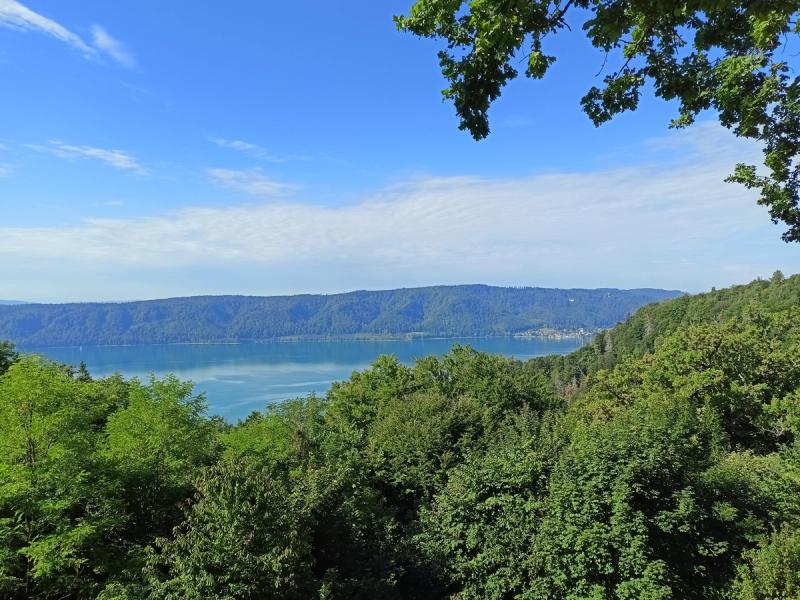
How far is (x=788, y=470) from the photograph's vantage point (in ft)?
38.9

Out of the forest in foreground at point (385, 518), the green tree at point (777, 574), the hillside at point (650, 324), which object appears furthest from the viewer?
the hillside at point (650, 324)

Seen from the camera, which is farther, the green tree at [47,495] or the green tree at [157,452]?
the green tree at [157,452]

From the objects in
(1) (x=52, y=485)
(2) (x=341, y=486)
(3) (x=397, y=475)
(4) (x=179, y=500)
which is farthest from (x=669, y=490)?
(1) (x=52, y=485)

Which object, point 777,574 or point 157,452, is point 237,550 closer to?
point 777,574

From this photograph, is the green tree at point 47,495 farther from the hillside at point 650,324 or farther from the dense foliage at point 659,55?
the hillside at point 650,324

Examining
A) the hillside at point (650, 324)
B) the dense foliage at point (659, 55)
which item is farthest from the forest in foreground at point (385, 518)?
the hillside at point (650, 324)

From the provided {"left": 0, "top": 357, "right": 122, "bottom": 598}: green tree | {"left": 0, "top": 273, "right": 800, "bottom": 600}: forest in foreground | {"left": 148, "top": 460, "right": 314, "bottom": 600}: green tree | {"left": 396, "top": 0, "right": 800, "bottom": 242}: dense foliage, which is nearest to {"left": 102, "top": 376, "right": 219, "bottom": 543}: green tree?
{"left": 0, "top": 273, "right": 800, "bottom": 600}: forest in foreground

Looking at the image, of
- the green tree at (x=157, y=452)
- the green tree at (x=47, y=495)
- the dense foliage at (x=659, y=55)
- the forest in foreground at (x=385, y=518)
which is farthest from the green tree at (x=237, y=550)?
the dense foliage at (x=659, y=55)

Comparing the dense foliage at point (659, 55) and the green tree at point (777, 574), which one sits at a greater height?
the dense foliage at point (659, 55)

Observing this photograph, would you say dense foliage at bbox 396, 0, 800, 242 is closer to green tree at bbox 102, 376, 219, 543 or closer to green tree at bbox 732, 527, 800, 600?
green tree at bbox 732, 527, 800, 600

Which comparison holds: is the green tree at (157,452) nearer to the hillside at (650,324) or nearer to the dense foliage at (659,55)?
the dense foliage at (659,55)

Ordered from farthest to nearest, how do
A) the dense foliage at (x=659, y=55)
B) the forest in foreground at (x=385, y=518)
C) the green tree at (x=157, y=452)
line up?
the green tree at (x=157, y=452) < the forest in foreground at (x=385, y=518) < the dense foliage at (x=659, y=55)

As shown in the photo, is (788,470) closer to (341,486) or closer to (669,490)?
(669,490)

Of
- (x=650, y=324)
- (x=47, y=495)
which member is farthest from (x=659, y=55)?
(x=650, y=324)
